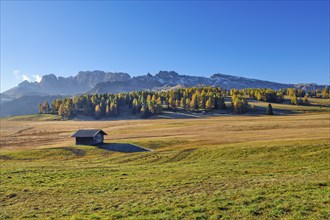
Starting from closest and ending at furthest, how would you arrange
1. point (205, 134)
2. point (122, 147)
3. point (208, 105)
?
point (122, 147), point (205, 134), point (208, 105)

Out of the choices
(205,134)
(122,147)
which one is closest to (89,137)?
(122,147)

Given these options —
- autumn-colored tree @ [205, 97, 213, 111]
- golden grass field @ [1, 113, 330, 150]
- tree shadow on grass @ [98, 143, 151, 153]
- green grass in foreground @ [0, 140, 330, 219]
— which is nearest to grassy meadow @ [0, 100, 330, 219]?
green grass in foreground @ [0, 140, 330, 219]

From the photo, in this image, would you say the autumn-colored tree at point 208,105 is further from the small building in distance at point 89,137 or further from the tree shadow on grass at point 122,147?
the tree shadow on grass at point 122,147

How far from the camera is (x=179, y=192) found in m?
23.0

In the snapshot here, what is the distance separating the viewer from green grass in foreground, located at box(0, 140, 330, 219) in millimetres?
17188

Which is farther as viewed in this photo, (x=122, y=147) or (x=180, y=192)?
(x=122, y=147)

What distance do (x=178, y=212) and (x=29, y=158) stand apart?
49.5 m

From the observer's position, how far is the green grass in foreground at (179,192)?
17.2 meters

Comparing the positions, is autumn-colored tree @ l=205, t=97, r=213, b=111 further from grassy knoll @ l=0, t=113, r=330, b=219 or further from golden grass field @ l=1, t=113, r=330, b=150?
grassy knoll @ l=0, t=113, r=330, b=219

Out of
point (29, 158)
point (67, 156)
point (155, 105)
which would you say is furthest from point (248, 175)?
point (155, 105)

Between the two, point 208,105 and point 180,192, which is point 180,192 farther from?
point 208,105

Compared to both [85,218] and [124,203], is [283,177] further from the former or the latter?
[85,218]

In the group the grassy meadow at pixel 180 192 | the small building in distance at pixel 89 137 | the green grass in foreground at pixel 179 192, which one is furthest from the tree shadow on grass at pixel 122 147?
the grassy meadow at pixel 180 192

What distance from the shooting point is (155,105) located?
625ft
